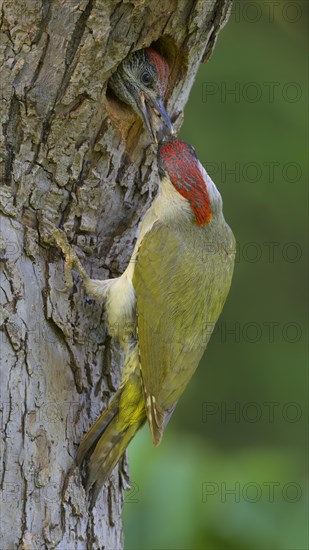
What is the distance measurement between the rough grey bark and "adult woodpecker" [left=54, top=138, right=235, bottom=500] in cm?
11

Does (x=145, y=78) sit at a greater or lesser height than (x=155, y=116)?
greater

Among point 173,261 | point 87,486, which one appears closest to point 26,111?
point 173,261

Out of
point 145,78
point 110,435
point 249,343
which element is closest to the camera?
point 110,435

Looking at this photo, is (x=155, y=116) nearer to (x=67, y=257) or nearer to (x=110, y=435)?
(x=67, y=257)

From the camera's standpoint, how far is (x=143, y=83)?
12.1ft

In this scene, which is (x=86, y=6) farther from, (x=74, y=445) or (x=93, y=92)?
(x=74, y=445)

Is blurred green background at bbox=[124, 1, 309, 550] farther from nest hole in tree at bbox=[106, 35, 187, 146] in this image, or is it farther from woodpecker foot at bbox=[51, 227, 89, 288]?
nest hole in tree at bbox=[106, 35, 187, 146]

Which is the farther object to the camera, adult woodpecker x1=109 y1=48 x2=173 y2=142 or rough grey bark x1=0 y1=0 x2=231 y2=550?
adult woodpecker x1=109 y1=48 x2=173 y2=142

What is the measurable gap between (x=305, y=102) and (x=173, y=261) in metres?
2.52

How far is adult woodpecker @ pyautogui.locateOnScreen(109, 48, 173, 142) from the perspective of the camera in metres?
3.65

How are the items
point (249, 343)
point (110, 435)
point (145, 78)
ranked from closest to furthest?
1. point (110, 435)
2. point (145, 78)
3. point (249, 343)

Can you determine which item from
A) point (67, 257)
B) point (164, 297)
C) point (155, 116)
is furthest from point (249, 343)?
point (67, 257)

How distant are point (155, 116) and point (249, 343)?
309 centimetres

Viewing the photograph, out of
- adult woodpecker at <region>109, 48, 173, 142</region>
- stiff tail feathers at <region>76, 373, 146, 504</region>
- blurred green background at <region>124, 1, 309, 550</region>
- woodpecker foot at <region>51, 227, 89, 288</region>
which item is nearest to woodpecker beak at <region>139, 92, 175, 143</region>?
adult woodpecker at <region>109, 48, 173, 142</region>
